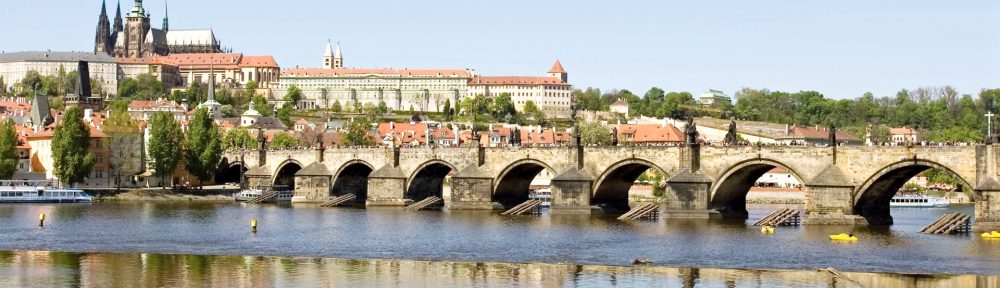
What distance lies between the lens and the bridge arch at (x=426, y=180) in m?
91.7

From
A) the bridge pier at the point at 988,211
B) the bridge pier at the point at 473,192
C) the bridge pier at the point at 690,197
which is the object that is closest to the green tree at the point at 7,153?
the bridge pier at the point at 473,192

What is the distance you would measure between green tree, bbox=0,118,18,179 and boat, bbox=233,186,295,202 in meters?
14.6

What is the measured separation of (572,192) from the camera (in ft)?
263

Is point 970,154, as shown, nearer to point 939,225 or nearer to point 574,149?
point 939,225

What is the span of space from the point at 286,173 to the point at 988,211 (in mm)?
57774

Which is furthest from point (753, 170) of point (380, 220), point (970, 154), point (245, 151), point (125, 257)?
point (245, 151)

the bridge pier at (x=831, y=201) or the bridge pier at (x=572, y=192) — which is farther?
the bridge pier at (x=572, y=192)

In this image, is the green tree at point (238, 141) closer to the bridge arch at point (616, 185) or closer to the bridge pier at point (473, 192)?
the bridge pier at point (473, 192)

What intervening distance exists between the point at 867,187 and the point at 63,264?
34.9 m

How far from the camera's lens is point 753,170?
74.9m

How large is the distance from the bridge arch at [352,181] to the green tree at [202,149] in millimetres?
12051

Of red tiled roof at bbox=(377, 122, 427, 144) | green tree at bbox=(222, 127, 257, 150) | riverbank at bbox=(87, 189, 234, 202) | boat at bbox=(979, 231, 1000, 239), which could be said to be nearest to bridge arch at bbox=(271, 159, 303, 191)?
riverbank at bbox=(87, 189, 234, 202)

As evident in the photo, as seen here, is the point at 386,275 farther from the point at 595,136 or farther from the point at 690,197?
the point at 595,136

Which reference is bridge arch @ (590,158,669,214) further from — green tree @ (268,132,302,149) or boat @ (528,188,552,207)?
green tree @ (268,132,302,149)
